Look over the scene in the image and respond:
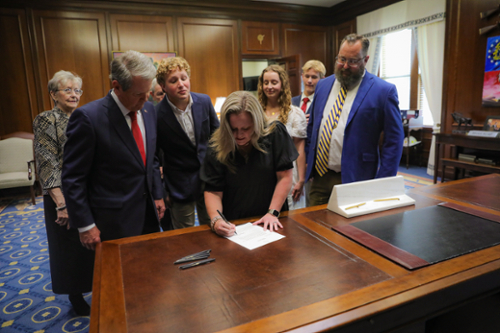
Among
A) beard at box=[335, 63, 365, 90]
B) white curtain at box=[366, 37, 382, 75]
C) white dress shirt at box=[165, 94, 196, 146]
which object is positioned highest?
white curtain at box=[366, 37, 382, 75]

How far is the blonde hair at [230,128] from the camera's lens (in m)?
1.61

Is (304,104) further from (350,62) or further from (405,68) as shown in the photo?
(405,68)

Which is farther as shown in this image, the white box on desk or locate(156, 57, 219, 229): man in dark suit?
locate(156, 57, 219, 229): man in dark suit

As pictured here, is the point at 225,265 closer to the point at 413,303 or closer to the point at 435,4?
the point at 413,303

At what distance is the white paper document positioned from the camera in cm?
141

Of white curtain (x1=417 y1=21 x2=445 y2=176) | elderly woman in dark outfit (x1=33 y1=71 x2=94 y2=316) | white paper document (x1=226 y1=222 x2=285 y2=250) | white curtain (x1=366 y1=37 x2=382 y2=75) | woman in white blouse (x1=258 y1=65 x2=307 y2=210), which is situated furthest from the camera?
white curtain (x1=366 y1=37 x2=382 y2=75)

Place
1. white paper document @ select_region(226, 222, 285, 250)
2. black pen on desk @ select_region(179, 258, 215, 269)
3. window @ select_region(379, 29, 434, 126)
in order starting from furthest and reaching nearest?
window @ select_region(379, 29, 434, 126), white paper document @ select_region(226, 222, 285, 250), black pen on desk @ select_region(179, 258, 215, 269)

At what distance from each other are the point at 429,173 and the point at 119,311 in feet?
20.7

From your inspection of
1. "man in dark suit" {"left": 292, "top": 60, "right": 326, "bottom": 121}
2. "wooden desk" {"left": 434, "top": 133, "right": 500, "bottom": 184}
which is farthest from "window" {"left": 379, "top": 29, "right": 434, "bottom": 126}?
"man in dark suit" {"left": 292, "top": 60, "right": 326, "bottom": 121}

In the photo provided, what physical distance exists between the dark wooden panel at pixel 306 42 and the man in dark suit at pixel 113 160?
20.5ft

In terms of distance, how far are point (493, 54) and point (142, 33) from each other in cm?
587

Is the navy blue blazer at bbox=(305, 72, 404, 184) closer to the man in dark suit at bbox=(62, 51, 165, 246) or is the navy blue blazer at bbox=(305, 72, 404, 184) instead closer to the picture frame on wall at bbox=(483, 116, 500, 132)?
the man in dark suit at bbox=(62, 51, 165, 246)

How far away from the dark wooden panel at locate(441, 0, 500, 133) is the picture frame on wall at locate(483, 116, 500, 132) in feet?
1.39

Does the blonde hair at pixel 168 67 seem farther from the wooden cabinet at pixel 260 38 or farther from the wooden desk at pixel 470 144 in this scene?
the wooden cabinet at pixel 260 38
